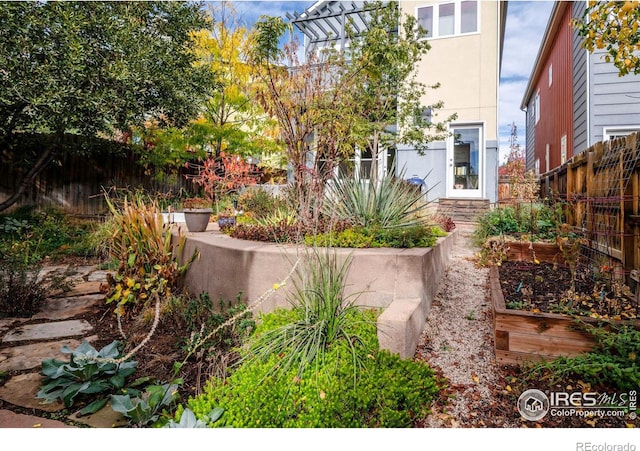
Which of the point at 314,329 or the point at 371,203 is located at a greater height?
the point at 371,203

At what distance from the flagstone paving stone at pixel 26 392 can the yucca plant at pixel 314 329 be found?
3.26 feet

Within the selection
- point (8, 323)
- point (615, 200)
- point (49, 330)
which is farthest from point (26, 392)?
point (615, 200)

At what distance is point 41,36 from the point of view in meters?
4.71

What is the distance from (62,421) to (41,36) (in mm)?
5042

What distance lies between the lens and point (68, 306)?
3.35 m

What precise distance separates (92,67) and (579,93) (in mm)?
8100

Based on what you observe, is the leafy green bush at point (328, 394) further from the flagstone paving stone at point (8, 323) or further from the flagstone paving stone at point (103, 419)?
the flagstone paving stone at point (8, 323)

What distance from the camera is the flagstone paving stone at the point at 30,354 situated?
2219 mm

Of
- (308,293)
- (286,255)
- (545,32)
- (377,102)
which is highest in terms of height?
(545,32)

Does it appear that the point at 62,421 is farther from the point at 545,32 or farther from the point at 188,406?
the point at 545,32

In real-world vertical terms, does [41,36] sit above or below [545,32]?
below

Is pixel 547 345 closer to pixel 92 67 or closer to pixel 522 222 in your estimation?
pixel 522 222

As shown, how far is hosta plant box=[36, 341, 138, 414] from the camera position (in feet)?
5.94

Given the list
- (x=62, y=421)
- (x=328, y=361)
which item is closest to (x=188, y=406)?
(x=62, y=421)
